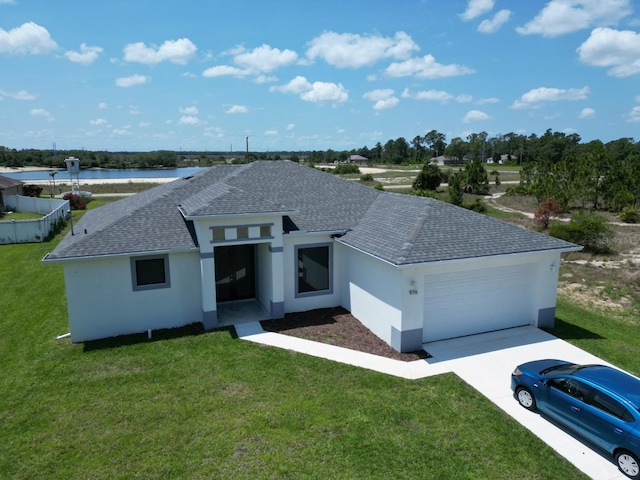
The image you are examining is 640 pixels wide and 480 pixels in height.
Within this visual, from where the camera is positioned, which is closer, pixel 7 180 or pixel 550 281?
pixel 550 281

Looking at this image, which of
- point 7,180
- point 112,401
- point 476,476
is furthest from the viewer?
point 7,180

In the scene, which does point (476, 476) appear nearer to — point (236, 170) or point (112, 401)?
point (112, 401)

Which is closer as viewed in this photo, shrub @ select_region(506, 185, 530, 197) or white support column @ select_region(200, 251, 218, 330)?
white support column @ select_region(200, 251, 218, 330)

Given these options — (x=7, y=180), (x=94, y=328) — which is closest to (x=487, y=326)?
(x=94, y=328)

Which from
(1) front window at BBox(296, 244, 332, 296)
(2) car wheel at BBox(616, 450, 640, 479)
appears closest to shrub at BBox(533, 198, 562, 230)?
(1) front window at BBox(296, 244, 332, 296)

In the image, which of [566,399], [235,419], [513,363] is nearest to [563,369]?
[566,399]

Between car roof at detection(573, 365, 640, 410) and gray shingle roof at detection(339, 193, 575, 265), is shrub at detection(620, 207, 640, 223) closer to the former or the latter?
gray shingle roof at detection(339, 193, 575, 265)

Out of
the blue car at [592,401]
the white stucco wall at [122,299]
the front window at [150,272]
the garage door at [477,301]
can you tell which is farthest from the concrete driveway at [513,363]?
the front window at [150,272]

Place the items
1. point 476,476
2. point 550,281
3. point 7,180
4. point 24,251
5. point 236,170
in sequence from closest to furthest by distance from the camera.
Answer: point 476,476 < point 550,281 < point 236,170 < point 24,251 < point 7,180
